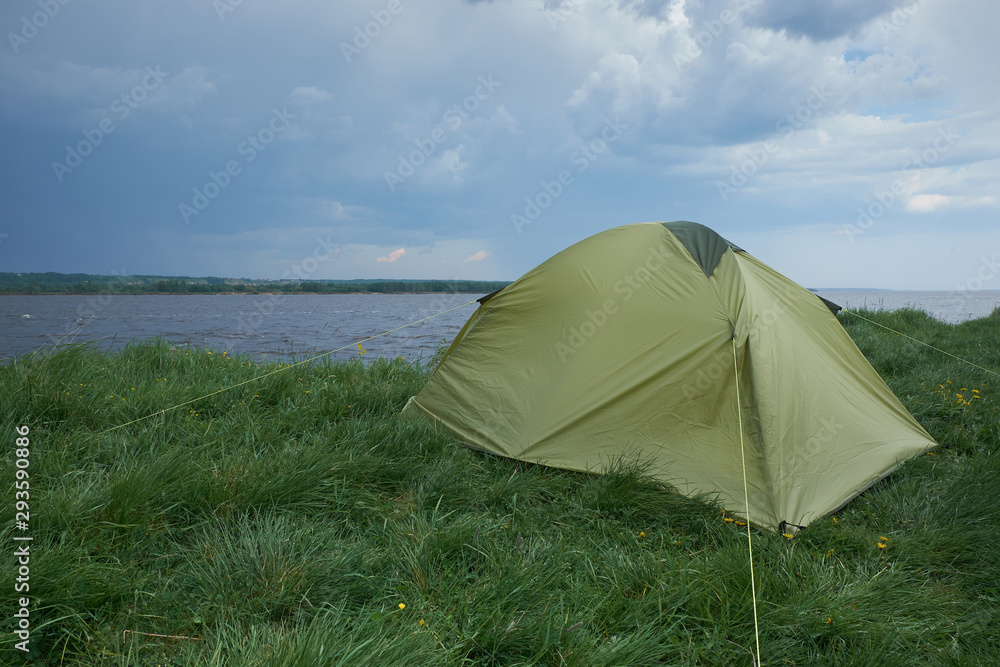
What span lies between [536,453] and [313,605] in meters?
2.04

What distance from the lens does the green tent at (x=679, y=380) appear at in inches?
142

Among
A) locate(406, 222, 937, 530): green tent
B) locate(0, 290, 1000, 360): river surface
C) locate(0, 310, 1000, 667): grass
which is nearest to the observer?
locate(0, 310, 1000, 667): grass

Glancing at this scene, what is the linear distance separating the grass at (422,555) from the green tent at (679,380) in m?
0.21

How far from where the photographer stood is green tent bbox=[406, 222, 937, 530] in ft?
11.9

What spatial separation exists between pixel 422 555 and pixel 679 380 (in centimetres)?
215

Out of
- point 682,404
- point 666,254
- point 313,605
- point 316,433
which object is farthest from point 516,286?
point 313,605

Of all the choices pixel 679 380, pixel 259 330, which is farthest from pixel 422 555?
pixel 259 330

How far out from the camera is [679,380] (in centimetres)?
385

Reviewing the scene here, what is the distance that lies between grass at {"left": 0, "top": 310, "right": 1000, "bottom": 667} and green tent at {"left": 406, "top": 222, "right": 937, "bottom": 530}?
0.21m

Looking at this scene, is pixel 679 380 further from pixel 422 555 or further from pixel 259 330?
pixel 259 330

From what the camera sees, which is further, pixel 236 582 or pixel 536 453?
pixel 536 453

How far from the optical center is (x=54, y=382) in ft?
13.4

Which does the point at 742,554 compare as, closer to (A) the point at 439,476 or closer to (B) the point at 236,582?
(A) the point at 439,476

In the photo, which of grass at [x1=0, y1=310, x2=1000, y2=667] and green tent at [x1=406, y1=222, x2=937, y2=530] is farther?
green tent at [x1=406, y1=222, x2=937, y2=530]
